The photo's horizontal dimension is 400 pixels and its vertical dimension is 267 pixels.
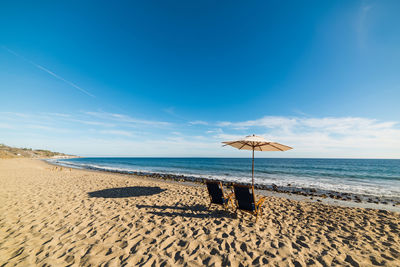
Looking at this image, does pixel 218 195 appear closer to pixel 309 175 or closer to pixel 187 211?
pixel 187 211

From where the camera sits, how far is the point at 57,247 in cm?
319

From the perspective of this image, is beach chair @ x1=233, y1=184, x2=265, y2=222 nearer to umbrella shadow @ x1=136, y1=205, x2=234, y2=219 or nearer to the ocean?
umbrella shadow @ x1=136, y1=205, x2=234, y2=219

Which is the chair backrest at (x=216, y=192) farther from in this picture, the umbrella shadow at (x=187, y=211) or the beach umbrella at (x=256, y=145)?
the beach umbrella at (x=256, y=145)

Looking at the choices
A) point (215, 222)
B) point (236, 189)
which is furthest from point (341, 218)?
point (215, 222)

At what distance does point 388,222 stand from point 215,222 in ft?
18.6

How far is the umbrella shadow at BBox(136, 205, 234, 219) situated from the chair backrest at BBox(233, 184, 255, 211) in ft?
1.79

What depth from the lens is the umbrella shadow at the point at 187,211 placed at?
5012 millimetres

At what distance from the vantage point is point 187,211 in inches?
212

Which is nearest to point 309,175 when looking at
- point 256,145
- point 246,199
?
point 256,145

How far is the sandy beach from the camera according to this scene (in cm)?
291

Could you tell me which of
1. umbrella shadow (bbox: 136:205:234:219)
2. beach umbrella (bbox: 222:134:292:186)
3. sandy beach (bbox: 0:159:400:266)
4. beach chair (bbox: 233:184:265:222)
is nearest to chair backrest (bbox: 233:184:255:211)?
beach chair (bbox: 233:184:265:222)

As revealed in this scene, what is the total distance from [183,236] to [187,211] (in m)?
1.71

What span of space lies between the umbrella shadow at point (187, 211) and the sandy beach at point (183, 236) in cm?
3

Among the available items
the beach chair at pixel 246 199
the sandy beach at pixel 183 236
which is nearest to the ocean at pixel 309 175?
the sandy beach at pixel 183 236
